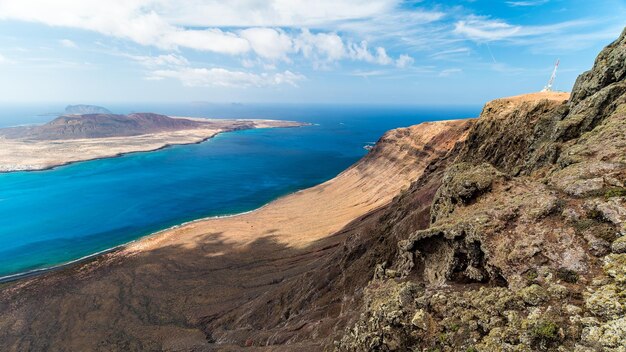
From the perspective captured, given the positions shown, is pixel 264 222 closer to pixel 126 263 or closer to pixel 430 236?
pixel 126 263

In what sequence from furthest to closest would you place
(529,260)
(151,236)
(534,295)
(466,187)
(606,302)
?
(151,236) → (466,187) → (529,260) → (534,295) → (606,302)

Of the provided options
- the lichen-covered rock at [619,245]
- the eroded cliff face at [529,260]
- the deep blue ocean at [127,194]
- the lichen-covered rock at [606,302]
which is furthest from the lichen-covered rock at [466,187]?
the deep blue ocean at [127,194]

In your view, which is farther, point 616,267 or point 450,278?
point 450,278

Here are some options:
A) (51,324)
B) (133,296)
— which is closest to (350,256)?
(133,296)

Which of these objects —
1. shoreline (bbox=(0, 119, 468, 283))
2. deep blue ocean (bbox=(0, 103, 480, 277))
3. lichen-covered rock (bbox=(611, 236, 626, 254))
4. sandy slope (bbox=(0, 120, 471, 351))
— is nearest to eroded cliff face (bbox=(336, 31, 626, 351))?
lichen-covered rock (bbox=(611, 236, 626, 254))

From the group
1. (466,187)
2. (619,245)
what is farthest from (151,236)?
(619,245)

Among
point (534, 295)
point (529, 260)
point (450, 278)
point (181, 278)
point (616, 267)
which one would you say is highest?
point (616, 267)

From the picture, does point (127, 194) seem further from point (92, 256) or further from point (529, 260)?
point (529, 260)

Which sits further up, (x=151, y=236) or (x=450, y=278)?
(x=450, y=278)

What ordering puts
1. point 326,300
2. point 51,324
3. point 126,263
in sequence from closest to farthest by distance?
point 326,300
point 51,324
point 126,263
